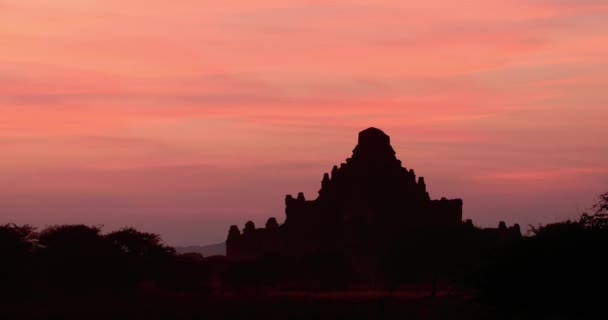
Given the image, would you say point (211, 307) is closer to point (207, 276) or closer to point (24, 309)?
point (24, 309)

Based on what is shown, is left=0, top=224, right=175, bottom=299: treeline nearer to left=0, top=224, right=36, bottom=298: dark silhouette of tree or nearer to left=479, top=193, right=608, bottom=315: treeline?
left=0, top=224, right=36, bottom=298: dark silhouette of tree

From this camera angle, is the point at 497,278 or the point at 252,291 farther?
the point at 252,291

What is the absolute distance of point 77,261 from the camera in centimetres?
11869

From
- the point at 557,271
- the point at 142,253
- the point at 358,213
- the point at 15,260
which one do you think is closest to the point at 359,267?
the point at 358,213

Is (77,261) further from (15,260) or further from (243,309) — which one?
(243,309)

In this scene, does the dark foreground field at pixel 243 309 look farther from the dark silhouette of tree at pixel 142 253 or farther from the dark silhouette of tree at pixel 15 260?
the dark silhouette of tree at pixel 142 253

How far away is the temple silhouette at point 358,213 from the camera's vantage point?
16512 cm

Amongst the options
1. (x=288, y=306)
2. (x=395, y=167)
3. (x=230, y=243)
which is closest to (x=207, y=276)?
(x=230, y=243)

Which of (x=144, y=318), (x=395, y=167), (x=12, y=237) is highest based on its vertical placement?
(x=395, y=167)

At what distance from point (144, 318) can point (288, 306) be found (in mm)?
14631

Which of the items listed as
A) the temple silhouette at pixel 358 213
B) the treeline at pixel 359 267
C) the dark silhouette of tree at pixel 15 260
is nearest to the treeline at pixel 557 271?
the treeline at pixel 359 267

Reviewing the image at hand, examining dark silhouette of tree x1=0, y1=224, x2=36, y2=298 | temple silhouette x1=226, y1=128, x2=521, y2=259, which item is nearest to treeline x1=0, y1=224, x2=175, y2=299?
dark silhouette of tree x1=0, y1=224, x2=36, y2=298

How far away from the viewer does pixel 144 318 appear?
3056 inches

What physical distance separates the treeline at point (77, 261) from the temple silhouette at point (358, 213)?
35448mm
